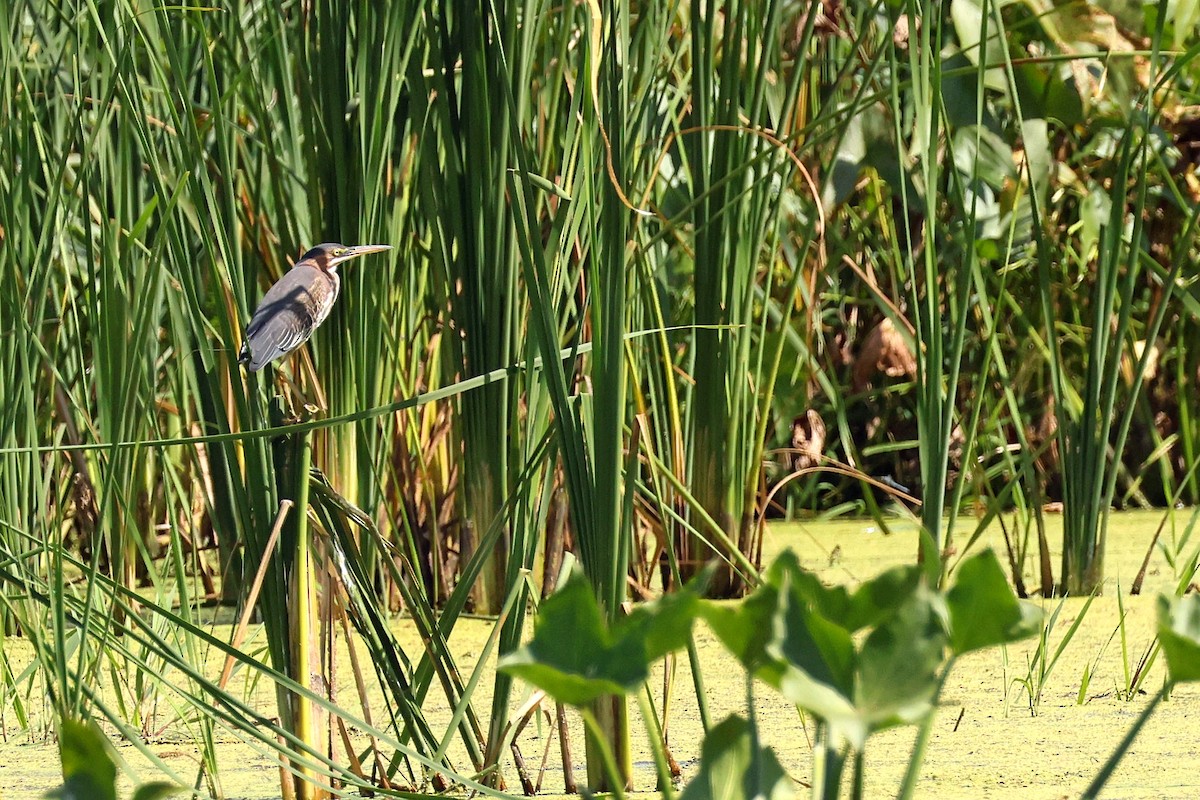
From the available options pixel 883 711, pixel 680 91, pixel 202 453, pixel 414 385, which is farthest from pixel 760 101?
pixel 883 711

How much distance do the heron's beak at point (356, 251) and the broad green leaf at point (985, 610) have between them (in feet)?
3.51

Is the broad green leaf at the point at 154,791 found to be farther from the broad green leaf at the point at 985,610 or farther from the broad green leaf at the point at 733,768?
the broad green leaf at the point at 985,610

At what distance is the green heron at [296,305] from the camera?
57.1 inches

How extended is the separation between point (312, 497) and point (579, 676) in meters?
0.54

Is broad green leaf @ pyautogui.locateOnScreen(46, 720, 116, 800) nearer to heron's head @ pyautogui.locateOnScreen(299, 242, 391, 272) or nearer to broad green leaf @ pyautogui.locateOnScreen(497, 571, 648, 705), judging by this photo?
broad green leaf @ pyautogui.locateOnScreen(497, 571, 648, 705)

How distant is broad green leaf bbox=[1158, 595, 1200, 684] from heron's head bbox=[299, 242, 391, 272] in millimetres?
1129

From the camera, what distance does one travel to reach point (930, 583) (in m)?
0.74

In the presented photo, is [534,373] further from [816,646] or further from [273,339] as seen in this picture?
[816,646]

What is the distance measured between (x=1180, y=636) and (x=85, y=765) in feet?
1.66

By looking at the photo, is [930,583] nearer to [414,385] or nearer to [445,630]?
[445,630]

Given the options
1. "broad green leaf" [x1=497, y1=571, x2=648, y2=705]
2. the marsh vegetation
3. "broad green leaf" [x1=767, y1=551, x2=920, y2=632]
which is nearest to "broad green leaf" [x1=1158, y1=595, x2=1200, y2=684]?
the marsh vegetation

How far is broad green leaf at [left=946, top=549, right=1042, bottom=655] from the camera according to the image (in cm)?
67

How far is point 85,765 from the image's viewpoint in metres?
0.70

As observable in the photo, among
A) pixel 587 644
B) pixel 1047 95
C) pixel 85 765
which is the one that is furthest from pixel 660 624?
pixel 1047 95
